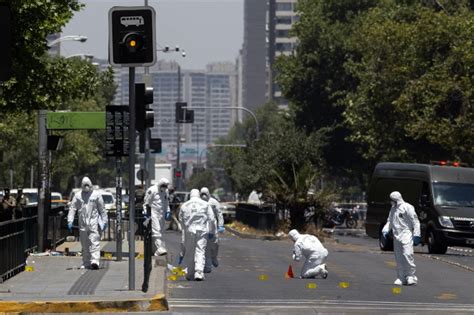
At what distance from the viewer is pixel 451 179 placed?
39.4 metres

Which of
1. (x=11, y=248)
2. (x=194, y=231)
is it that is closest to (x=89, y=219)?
(x=194, y=231)

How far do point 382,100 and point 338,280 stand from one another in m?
37.9

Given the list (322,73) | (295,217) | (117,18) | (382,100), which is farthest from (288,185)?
(322,73)

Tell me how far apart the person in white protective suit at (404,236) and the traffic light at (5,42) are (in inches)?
392

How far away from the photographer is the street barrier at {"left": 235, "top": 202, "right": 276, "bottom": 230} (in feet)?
163

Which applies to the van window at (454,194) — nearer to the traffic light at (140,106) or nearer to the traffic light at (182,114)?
the traffic light at (140,106)

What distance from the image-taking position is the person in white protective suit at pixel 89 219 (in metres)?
26.5

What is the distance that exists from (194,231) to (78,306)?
7.49 m

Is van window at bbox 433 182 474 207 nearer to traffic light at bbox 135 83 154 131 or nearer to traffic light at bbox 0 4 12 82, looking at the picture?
traffic light at bbox 135 83 154 131

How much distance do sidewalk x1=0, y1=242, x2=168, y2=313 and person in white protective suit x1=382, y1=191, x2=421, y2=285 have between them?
4.07m

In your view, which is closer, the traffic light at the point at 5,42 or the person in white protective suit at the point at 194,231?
the traffic light at the point at 5,42

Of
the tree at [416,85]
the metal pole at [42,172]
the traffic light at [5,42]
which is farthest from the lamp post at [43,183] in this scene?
the tree at [416,85]

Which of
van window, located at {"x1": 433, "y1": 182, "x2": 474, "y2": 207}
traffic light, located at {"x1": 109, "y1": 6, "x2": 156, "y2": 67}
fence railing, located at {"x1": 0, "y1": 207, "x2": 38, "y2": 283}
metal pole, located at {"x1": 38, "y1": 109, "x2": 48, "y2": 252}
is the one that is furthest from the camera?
van window, located at {"x1": 433, "y1": 182, "x2": 474, "y2": 207}

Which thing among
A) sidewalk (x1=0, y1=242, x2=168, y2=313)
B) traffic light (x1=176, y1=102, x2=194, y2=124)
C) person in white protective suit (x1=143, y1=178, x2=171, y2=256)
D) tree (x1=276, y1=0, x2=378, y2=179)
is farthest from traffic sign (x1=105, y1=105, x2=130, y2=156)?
tree (x1=276, y1=0, x2=378, y2=179)
